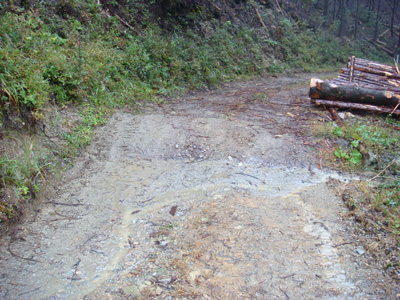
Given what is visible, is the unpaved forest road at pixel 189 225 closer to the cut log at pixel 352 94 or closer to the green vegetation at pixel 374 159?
the green vegetation at pixel 374 159

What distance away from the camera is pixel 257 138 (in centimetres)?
633

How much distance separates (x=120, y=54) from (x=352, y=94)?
20.1 ft

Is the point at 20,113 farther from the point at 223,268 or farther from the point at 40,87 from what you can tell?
the point at 223,268

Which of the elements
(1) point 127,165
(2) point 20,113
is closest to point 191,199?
(1) point 127,165

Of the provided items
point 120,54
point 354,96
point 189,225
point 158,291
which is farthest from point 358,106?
point 158,291

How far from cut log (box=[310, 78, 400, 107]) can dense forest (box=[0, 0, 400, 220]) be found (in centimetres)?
348

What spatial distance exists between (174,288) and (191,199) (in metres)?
1.67

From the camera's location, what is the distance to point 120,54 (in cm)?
852

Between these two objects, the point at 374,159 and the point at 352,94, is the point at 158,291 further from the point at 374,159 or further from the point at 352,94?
the point at 352,94

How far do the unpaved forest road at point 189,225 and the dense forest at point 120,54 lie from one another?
0.68 metres

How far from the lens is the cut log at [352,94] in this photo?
25.7ft

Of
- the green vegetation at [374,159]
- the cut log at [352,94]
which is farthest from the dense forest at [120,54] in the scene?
the green vegetation at [374,159]

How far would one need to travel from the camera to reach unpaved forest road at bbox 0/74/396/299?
3.15m

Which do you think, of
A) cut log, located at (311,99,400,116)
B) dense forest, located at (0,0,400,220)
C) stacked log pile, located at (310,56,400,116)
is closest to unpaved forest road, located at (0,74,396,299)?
dense forest, located at (0,0,400,220)
